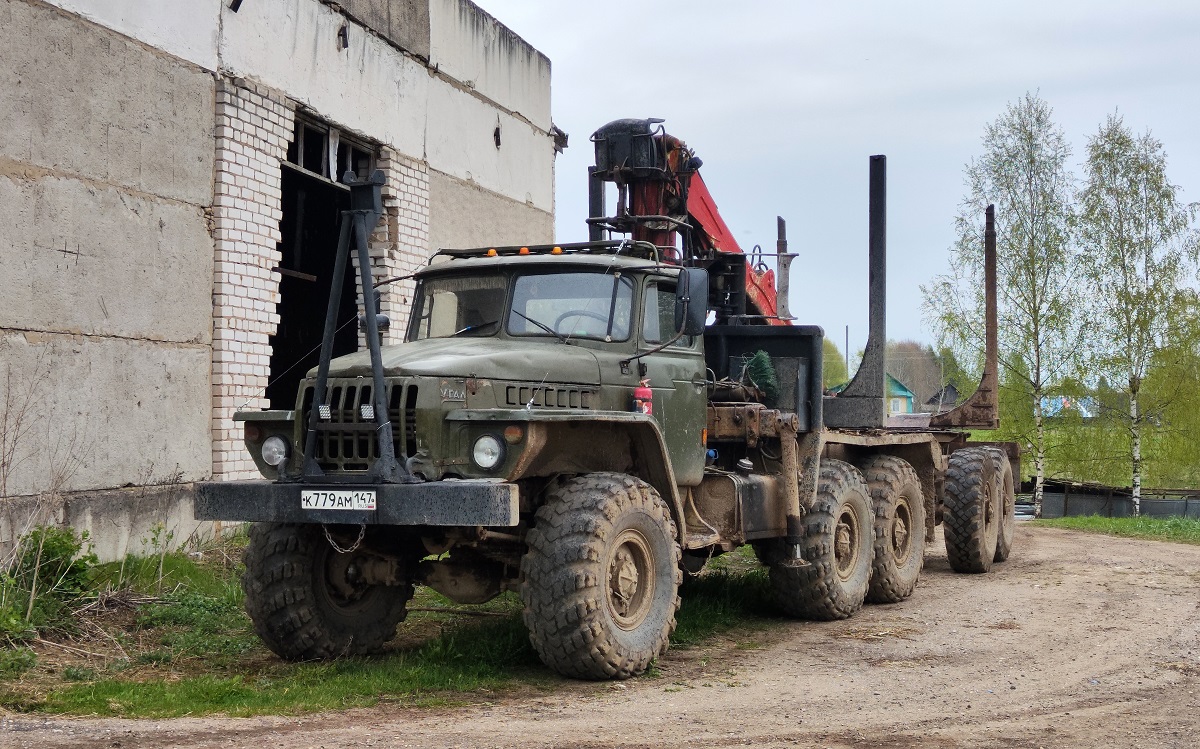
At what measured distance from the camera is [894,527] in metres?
10.7

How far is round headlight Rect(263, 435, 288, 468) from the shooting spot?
709 cm

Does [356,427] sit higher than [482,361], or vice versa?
[482,361]

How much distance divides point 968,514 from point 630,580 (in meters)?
6.03

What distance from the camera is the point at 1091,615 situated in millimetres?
9336

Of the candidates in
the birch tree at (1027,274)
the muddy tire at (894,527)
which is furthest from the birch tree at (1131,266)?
the muddy tire at (894,527)

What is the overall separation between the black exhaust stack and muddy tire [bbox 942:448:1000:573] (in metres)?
1.66

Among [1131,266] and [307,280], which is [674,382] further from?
[1131,266]

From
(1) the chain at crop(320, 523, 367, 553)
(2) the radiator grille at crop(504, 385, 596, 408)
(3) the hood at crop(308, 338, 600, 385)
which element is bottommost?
(1) the chain at crop(320, 523, 367, 553)

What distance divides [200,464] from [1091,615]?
704cm

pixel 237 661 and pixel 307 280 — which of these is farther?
pixel 307 280

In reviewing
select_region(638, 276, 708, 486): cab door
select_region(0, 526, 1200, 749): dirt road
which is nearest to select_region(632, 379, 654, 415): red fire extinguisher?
select_region(638, 276, 708, 486): cab door

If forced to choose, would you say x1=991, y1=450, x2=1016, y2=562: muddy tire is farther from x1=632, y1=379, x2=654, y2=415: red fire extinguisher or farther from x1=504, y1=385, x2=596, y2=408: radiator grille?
x1=504, y1=385, x2=596, y2=408: radiator grille

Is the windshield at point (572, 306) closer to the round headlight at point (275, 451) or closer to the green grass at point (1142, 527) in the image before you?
the round headlight at point (275, 451)

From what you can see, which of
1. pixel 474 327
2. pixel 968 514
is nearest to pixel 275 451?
pixel 474 327
